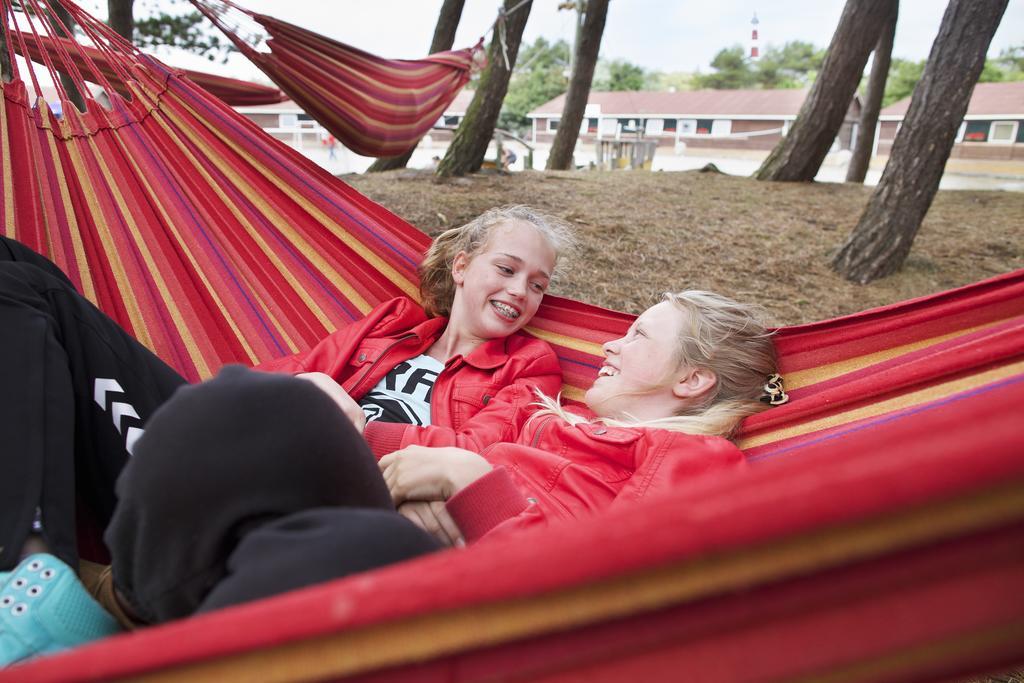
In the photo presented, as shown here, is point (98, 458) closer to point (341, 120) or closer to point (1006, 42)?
point (341, 120)

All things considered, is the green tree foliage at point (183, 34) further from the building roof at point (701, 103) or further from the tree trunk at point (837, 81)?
the building roof at point (701, 103)

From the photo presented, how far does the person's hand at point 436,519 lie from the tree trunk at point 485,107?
13.5 feet

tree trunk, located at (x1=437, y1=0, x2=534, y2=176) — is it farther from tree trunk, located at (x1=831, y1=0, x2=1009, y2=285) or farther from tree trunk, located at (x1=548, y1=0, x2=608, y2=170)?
tree trunk, located at (x1=831, y1=0, x2=1009, y2=285)

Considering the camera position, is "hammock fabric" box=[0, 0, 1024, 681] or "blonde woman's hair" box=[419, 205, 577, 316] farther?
"blonde woman's hair" box=[419, 205, 577, 316]

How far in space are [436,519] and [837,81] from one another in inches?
216

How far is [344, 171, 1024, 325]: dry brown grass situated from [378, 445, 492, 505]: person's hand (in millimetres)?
2069

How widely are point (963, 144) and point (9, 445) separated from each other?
824 inches

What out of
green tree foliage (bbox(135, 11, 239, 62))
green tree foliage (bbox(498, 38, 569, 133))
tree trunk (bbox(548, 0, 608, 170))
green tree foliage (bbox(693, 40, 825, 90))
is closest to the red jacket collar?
green tree foliage (bbox(135, 11, 239, 62))

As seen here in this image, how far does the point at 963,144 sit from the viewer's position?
17281mm

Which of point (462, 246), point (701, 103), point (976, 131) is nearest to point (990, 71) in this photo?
point (976, 131)

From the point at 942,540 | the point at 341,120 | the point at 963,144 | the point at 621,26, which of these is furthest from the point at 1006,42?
the point at 942,540

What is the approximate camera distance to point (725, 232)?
416 centimetres

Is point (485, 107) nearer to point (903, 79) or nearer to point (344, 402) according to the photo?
point (344, 402)

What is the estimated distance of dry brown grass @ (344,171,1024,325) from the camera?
10.9ft
